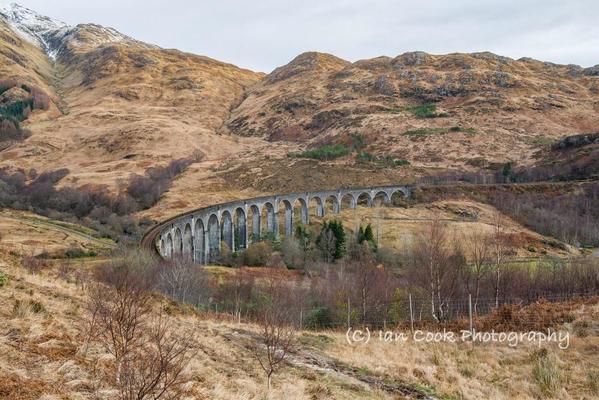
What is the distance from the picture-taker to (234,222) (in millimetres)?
99125

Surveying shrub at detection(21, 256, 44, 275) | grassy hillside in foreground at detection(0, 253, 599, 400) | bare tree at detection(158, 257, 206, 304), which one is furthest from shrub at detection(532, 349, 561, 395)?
bare tree at detection(158, 257, 206, 304)

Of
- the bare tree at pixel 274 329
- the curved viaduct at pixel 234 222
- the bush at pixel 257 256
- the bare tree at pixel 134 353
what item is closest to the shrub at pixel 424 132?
the curved viaduct at pixel 234 222

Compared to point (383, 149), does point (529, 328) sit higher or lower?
lower

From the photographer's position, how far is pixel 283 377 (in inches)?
537

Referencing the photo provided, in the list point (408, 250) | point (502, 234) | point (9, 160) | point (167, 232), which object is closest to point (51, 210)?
point (167, 232)

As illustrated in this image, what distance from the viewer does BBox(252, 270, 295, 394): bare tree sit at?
460 inches

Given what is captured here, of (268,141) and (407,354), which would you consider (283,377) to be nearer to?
(407,354)

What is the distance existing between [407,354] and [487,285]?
→ 30854 millimetres

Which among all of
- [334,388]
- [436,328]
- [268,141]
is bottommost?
[436,328]

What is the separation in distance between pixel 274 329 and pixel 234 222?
286ft

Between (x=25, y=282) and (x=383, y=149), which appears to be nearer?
(x=25, y=282)

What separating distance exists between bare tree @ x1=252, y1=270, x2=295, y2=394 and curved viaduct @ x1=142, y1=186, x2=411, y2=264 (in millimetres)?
18028

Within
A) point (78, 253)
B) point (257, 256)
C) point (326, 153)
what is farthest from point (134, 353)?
point (326, 153)

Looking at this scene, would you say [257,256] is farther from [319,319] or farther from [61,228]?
[319,319]
